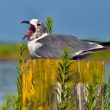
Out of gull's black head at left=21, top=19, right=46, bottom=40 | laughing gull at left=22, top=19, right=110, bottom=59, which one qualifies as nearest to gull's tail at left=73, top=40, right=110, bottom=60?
laughing gull at left=22, top=19, right=110, bottom=59

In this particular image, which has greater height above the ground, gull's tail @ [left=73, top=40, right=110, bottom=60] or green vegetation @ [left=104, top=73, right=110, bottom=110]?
gull's tail @ [left=73, top=40, right=110, bottom=60]

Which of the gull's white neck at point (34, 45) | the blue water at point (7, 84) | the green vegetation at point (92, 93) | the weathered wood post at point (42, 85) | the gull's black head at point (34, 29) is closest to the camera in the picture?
the green vegetation at point (92, 93)

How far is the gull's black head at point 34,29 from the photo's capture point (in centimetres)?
817

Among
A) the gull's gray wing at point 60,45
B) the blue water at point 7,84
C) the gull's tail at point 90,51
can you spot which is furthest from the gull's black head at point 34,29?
the blue water at point 7,84

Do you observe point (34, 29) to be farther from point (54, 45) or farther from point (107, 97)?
point (107, 97)

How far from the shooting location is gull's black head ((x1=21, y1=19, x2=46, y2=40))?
26.8ft

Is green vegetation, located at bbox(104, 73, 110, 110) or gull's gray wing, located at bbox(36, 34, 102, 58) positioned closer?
green vegetation, located at bbox(104, 73, 110, 110)

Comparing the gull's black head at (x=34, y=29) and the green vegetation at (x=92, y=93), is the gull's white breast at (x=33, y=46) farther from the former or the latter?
the green vegetation at (x=92, y=93)

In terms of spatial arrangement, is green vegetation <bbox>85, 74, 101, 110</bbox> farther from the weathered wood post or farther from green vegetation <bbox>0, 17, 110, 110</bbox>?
the weathered wood post

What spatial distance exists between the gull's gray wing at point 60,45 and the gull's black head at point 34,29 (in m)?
0.55

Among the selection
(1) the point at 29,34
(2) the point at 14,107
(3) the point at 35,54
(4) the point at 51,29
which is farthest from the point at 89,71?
(1) the point at 29,34

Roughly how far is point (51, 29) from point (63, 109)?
1801 millimetres

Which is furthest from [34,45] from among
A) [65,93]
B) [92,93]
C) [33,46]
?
[92,93]

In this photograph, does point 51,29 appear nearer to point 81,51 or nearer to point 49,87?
point 81,51
